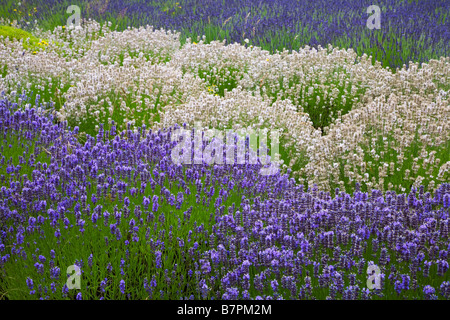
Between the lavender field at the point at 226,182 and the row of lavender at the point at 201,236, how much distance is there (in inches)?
0.5

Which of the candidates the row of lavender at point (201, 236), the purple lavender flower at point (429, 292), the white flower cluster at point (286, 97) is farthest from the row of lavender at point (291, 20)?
the purple lavender flower at point (429, 292)

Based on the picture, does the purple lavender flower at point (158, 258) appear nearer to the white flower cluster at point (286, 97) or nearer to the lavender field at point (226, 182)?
the lavender field at point (226, 182)

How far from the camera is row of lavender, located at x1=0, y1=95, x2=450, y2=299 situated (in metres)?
2.48

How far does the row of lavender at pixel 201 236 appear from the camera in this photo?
248 centimetres

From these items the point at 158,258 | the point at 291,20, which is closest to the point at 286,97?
the point at 291,20

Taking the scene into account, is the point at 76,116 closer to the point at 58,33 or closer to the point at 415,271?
the point at 415,271

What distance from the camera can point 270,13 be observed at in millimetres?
9992

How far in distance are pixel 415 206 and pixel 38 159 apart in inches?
106

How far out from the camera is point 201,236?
3035 millimetres

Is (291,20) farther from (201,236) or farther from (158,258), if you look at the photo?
(158,258)

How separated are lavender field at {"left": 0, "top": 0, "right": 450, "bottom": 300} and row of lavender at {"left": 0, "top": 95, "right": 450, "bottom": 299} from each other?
0.01m

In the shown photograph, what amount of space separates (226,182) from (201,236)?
62 cm

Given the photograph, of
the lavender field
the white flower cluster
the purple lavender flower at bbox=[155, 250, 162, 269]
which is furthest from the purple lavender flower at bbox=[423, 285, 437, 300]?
the white flower cluster
